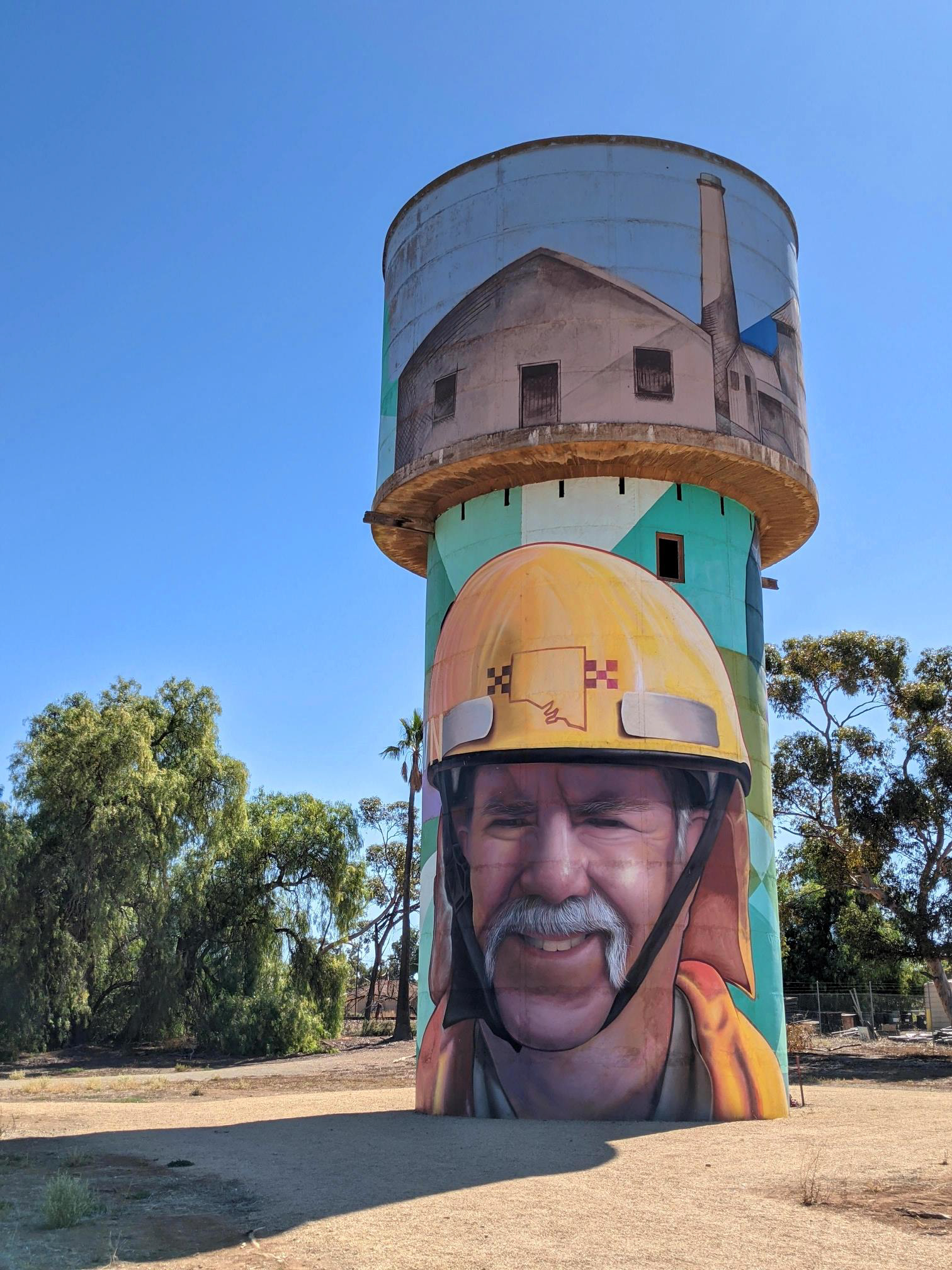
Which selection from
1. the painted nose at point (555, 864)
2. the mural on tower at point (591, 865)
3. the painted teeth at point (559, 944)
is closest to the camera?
the mural on tower at point (591, 865)

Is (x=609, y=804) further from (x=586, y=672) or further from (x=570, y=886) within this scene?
(x=586, y=672)

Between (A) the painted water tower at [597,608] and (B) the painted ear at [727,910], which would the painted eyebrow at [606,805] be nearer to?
(A) the painted water tower at [597,608]

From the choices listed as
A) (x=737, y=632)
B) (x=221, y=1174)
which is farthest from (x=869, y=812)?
(x=221, y=1174)

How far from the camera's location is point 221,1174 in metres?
12.5

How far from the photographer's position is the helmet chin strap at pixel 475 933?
61.2 ft

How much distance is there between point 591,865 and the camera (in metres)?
19.0

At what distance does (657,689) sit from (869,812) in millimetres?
22139

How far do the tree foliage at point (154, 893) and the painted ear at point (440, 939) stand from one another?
74.0ft

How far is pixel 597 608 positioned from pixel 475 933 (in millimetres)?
5748

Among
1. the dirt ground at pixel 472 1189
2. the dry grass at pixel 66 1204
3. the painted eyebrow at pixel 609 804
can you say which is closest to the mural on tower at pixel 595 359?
the painted eyebrow at pixel 609 804

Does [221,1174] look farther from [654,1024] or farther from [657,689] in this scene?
[657,689]

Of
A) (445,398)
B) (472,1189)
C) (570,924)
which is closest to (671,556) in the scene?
(445,398)

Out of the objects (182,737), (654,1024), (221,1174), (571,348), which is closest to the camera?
(221,1174)

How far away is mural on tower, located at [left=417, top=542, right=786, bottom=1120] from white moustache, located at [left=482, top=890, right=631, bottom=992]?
0.03 meters
